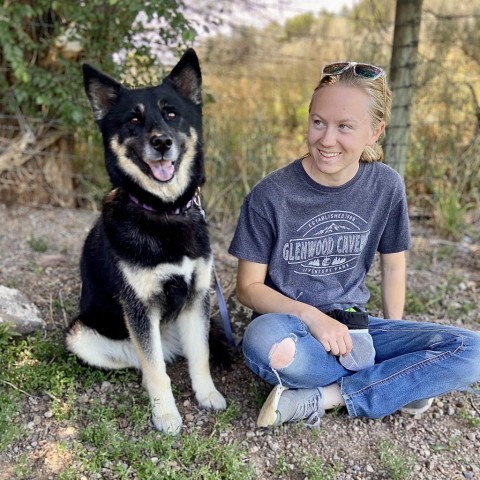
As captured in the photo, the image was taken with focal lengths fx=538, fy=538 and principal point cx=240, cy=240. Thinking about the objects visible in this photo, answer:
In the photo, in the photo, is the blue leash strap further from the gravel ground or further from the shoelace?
the shoelace

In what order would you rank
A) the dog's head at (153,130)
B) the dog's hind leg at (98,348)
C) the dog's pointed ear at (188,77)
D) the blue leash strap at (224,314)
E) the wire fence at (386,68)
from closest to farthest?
the dog's head at (153,130)
the dog's pointed ear at (188,77)
the dog's hind leg at (98,348)
the blue leash strap at (224,314)
the wire fence at (386,68)

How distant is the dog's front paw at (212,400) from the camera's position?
2664 mm

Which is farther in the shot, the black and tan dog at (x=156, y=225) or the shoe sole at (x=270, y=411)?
the black and tan dog at (x=156, y=225)

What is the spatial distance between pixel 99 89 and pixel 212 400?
1595mm

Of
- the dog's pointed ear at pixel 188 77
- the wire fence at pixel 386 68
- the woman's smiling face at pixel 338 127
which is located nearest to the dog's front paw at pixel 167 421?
the woman's smiling face at pixel 338 127

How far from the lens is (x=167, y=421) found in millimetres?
2494

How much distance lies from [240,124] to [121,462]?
3.83 m

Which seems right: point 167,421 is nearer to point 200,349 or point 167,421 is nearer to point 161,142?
point 200,349

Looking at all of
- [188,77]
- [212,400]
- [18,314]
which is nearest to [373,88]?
[188,77]

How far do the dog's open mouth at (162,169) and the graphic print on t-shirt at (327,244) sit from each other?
64 centimetres

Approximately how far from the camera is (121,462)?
2.21m

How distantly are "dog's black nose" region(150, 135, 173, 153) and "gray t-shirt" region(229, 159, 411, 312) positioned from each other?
47 cm

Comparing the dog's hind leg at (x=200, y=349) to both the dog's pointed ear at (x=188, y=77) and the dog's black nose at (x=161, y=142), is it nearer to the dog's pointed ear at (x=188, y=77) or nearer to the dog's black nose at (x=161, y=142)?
the dog's black nose at (x=161, y=142)

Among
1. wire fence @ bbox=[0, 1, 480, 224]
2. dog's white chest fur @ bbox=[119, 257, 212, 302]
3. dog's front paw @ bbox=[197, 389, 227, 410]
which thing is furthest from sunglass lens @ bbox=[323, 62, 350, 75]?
wire fence @ bbox=[0, 1, 480, 224]
